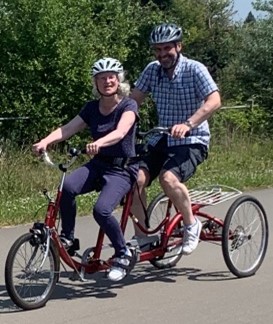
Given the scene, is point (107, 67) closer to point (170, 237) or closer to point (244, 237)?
point (170, 237)

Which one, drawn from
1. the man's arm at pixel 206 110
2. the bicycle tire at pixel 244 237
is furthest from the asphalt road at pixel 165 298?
the man's arm at pixel 206 110

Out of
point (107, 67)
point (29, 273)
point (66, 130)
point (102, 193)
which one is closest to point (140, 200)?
point (102, 193)

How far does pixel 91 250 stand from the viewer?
7.00m

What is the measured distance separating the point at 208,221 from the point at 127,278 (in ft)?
2.69

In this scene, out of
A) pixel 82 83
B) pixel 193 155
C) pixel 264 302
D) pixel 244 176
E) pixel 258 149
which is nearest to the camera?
pixel 264 302

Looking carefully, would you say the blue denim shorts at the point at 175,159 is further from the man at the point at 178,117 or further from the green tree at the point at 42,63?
the green tree at the point at 42,63

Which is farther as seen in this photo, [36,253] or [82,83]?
[82,83]

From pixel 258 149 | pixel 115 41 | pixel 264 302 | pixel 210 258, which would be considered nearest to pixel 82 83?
pixel 115 41

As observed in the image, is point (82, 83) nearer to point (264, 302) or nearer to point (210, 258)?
point (210, 258)

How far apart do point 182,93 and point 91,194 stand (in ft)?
14.7

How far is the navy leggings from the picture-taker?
6.76 meters

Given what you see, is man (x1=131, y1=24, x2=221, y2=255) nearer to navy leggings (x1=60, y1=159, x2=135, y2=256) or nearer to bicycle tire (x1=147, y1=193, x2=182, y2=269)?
bicycle tire (x1=147, y1=193, x2=182, y2=269)

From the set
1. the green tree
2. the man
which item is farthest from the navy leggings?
the green tree

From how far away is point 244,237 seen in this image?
309 inches
